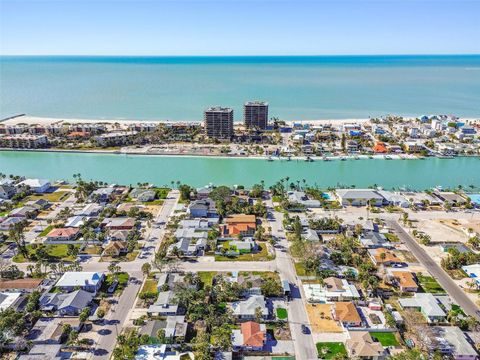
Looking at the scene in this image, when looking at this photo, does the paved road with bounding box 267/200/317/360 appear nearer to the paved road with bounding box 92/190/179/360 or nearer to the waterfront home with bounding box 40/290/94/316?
the paved road with bounding box 92/190/179/360

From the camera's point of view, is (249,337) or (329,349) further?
(249,337)

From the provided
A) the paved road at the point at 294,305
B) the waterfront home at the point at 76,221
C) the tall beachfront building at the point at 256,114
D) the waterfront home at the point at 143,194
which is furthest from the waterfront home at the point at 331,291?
the tall beachfront building at the point at 256,114

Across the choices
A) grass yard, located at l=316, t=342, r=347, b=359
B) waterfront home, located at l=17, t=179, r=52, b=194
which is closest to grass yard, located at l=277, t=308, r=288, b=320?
grass yard, located at l=316, t=342, r=347, b=359

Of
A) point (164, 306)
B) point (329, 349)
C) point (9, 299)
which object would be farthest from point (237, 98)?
point (329, 349)

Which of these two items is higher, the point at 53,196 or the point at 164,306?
the point at 164,306

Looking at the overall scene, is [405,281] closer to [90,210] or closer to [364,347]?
[364,347]

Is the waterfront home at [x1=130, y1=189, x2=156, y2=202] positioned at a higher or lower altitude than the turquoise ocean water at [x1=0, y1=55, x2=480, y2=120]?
lower

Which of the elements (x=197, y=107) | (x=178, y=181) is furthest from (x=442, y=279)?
(x=197, y=107)
